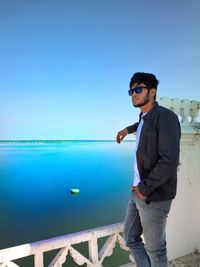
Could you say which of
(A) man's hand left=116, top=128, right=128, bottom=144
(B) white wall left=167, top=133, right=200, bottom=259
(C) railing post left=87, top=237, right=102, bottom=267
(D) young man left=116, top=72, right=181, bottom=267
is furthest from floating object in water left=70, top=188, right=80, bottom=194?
(D) young man left=116, top=72, right=181, bottom=267

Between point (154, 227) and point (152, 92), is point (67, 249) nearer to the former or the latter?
point (154, 227)

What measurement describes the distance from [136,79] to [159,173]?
0.61 metres

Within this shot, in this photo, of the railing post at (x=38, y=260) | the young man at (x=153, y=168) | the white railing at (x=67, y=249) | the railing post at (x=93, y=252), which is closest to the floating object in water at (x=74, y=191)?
the white railing at (x=67, y=249)

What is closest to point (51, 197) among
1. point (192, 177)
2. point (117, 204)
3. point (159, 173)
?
point (117, 204)

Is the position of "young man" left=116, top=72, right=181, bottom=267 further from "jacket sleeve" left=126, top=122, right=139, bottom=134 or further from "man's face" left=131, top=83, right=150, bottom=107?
"jacket sleeve" left=126, top=122, right=139, bottom=134

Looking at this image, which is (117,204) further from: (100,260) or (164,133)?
(164,133)

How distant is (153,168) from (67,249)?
3.29ft

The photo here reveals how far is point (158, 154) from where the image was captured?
1513 millimetres

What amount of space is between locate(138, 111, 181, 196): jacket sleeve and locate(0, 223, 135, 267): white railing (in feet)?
2.74

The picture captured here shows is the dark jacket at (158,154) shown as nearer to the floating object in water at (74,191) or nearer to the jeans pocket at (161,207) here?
the jeans pocket at (161,207)

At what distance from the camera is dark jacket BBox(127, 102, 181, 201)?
144cm

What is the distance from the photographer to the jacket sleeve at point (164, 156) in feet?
4.72

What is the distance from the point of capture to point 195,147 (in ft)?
8.87

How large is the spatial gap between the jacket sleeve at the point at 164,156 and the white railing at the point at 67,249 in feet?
2.74
